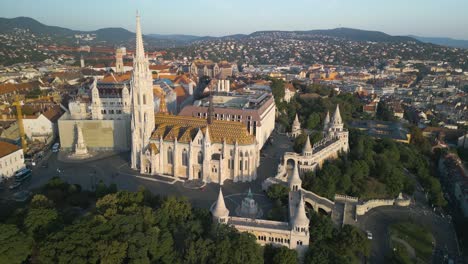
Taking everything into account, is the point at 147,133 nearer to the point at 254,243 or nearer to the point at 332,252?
the point at 254,243

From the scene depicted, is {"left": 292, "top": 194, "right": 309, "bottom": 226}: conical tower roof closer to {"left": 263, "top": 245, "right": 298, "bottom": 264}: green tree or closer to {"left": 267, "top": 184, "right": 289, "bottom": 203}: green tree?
{"left": 263, "top": 245, "right": 298, "bottom": 264}: green tree

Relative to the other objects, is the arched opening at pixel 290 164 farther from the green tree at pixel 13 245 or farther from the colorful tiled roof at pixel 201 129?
the green tree at pixel 13 245

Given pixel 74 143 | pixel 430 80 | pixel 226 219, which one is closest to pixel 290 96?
pixel 74 143

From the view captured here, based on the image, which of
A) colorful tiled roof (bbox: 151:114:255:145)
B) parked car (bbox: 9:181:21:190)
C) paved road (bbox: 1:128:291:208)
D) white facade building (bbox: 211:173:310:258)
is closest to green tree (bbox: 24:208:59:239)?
white facade building (bbox: 211:173:310:258)

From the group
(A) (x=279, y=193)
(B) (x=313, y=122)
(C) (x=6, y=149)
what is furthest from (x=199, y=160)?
(B) (x=313, y=122)

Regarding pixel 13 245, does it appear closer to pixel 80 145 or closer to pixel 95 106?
pixel 80 145

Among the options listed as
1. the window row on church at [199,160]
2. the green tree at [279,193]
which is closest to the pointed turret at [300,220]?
the green tree at [279,193]
